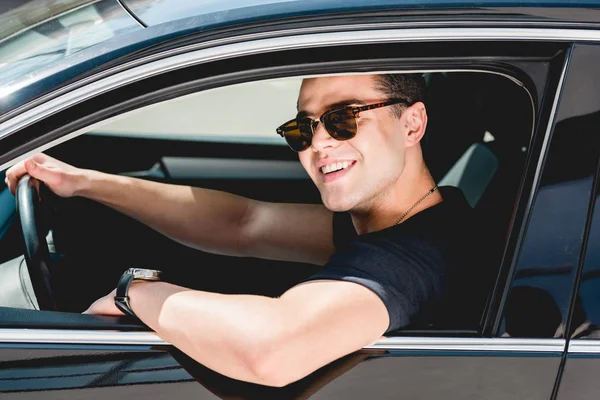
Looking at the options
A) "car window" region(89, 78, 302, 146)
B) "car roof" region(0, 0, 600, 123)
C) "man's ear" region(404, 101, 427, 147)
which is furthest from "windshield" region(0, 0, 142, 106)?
"car window" region(89, 78, 302, 146)

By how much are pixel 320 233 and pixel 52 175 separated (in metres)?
0.80

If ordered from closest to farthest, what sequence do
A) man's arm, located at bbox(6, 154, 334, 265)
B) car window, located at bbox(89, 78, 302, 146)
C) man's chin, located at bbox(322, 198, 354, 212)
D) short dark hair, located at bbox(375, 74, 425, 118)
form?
1. short dark hair, located at bbox(375, 74, 425, 118)
2. man's chin, located at bbox(322, 198, 354, 212)
3. man's arm, located at bbox(6, 154, 334, 265)
4. car window, located at bbox(89, 78, 302, 146)

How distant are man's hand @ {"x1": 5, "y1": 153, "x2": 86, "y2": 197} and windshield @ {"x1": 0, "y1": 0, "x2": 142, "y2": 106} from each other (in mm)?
400

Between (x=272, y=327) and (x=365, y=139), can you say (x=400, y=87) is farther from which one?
(x=272, y=327)

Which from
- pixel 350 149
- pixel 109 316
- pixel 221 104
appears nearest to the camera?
pixel 109 316

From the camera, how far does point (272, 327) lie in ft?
4.77

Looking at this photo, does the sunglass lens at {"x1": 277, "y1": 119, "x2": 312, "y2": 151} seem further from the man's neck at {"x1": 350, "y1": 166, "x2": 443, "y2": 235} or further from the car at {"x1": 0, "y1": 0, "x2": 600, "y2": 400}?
the car at {"x1": 0, "y1": 0, "x2": 600, "y2": 400}

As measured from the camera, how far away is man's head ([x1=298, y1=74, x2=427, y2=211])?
1.82m

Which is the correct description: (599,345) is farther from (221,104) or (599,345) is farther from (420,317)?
(221,104)

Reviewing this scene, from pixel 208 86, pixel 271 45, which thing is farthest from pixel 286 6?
pixel 208 86

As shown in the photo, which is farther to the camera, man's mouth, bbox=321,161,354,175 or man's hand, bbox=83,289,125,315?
man's mouth, bbox=321,161,354,175

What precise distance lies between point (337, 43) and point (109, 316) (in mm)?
689

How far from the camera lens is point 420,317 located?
5.27 ft

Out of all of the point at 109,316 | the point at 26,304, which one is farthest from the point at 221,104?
the point at 109,316
